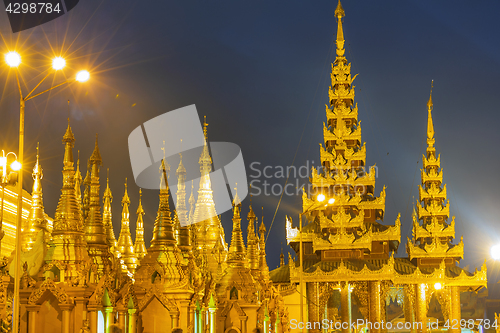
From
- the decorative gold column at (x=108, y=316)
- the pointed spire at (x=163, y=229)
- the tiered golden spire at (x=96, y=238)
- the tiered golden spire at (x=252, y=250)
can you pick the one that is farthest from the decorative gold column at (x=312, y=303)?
the decorative gold column at (x=108, y=316)

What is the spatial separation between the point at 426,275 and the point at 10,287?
111 ft

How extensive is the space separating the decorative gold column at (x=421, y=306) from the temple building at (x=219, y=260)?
0.07m

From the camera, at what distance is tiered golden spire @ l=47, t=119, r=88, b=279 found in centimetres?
1730

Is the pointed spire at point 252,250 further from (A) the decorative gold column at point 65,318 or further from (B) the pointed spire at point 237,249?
(A) the decorative gold column at point 65,318

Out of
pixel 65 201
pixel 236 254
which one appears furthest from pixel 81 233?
pixel 236 254

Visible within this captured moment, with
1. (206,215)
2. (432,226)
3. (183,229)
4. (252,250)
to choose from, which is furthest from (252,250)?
(432,226)

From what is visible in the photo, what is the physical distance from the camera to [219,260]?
28281 millimetres

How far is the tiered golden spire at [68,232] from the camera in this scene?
1730 cm

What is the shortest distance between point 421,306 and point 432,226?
8.27m

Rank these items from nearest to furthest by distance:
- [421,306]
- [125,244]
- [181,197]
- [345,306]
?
1. [181,197]
2. [125,244]
3. [345,306]
4. [421,306]

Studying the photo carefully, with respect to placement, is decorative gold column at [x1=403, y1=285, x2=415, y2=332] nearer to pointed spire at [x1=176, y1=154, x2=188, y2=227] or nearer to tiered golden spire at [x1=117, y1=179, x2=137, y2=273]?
tiered golden spire at [x1=117, y1=179, x2=137, y2=273]

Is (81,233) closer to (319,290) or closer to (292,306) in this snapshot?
(292,306)

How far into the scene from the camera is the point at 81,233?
59.4 ft

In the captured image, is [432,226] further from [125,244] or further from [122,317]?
[122,317]
